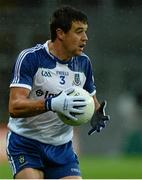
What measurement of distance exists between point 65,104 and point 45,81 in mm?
460

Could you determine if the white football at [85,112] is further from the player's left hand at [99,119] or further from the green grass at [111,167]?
the green grass at [111,167]

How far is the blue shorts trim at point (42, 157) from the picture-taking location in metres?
6.55

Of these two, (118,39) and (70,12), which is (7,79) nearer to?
(118,39)

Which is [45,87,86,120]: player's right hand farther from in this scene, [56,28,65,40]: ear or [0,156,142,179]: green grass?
[0,156,142,179]: green grass

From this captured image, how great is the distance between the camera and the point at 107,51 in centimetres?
1391

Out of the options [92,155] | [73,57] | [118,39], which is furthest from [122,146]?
[73,57]

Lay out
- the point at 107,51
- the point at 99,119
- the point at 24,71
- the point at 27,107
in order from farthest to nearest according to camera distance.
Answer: the point at 107,51 → the point at 99,119 → the point at 24,71 → the point at 27,107

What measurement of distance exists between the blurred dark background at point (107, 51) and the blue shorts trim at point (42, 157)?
20.8 feet

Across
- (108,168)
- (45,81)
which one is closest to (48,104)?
(45,81)

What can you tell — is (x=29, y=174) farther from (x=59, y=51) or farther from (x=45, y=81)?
(x=59, y=51)

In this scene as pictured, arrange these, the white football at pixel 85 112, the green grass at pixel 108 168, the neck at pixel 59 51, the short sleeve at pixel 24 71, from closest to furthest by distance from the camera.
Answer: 1. the white football at pixel 85 112
2. the short sleeve at pixel 24 71
3. the neck at pixel 59 51
4. the green grass at pixel 108 168

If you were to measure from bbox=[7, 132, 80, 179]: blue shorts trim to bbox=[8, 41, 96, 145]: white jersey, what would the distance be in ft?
0.15

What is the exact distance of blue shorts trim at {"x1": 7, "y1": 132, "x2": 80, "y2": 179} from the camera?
655cm

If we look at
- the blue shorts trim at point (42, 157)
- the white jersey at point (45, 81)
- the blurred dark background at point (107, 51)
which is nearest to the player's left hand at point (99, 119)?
the white jersey at point (45, 81)
